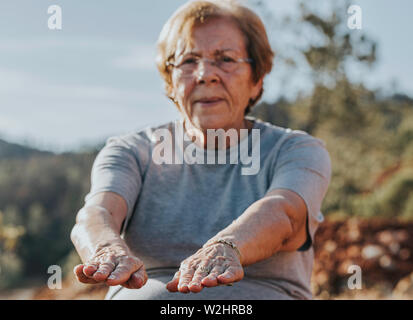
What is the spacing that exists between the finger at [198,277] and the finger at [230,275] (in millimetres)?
44

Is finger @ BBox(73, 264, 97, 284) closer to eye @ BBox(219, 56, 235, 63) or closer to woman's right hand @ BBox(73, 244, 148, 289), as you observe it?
woman's right hand @ BBox(73, 244, 148, 289)

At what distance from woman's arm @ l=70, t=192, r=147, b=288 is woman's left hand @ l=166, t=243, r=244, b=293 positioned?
11 cm

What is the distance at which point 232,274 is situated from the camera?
1.22m

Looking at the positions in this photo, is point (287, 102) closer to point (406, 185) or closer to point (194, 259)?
point (406, 185)

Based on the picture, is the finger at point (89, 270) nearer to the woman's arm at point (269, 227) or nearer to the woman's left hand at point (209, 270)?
the woman's left hand at point (209, 270)

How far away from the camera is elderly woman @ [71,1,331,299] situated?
61.3 inches

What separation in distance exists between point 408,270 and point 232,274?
12.5 ft

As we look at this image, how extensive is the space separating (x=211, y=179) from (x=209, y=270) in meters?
0.60

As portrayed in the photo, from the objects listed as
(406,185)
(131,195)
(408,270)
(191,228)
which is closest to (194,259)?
(191,228)

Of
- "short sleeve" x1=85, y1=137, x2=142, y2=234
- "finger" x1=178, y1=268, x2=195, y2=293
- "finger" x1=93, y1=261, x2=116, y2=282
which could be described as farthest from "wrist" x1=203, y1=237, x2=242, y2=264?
"short sleeve" x1=85, y1=137, x2=142, y2=234

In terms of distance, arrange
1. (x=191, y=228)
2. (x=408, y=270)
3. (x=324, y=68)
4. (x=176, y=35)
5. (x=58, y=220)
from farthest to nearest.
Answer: (x=58, y=220), (x=324, y=68), (x=408, y=270), (x=176, y=35), (x=191, y=228)

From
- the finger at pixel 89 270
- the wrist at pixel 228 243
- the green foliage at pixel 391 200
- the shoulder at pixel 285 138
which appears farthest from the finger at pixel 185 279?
the green foliage at pixel 391 200

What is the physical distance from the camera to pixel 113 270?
4.11 ft
